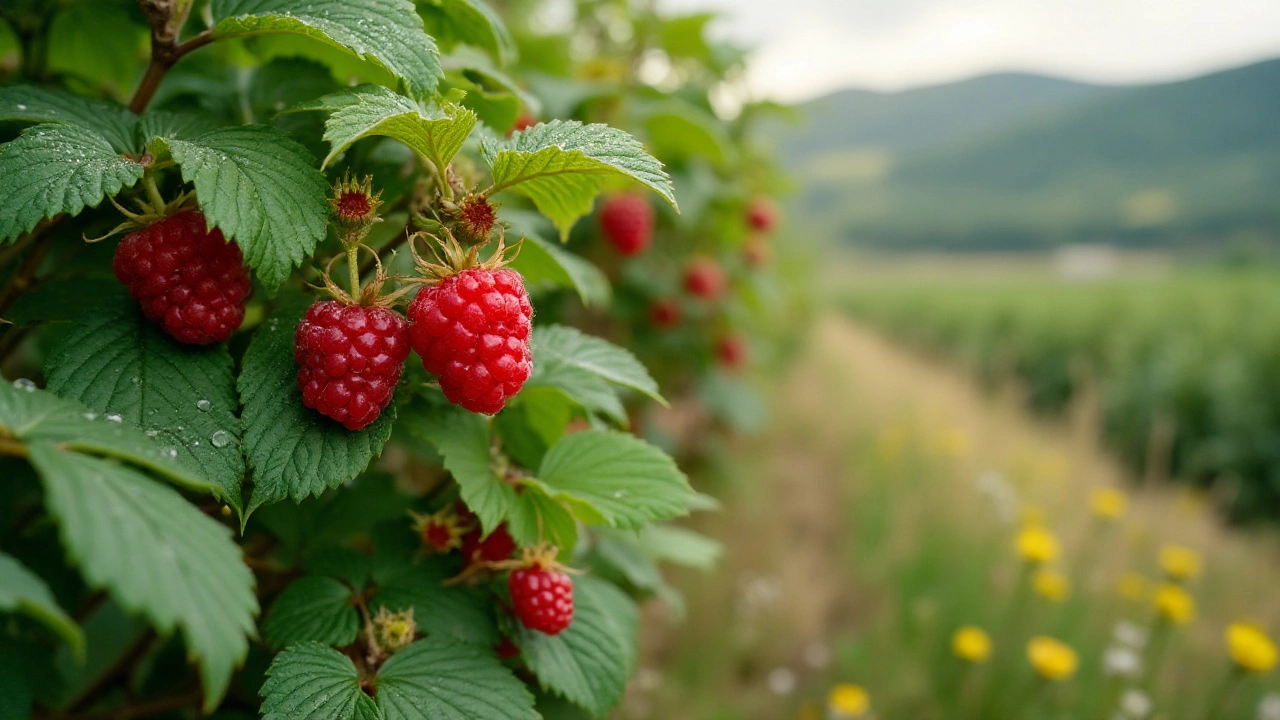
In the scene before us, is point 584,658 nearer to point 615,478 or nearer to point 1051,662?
point 615,478

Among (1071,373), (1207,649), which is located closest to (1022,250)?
(1071,373)

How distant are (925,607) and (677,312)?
1.44 meters

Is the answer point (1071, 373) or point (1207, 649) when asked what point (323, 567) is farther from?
point (1071, 373)

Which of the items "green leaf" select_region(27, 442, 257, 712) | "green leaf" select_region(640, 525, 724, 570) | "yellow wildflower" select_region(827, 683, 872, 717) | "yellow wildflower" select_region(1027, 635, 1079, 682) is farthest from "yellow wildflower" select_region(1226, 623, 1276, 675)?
"green leaf" select_region(27, 442, 257, 712)

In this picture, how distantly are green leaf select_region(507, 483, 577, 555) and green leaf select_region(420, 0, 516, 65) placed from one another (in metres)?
0.58

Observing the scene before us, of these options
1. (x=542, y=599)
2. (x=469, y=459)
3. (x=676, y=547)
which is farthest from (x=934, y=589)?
(x=469, y=459)

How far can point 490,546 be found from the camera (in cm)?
96

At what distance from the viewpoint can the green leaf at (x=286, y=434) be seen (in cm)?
67

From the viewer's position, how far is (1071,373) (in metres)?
8.88

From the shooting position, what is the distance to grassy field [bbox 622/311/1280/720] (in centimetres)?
241

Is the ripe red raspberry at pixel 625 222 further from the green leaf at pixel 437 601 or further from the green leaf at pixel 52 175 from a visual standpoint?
the green leaf at pixel 52 175

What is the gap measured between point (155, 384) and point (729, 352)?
2.55m

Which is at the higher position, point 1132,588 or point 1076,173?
point 1076,173

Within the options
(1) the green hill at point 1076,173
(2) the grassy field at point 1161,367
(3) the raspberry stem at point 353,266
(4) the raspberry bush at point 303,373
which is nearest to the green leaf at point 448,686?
(4) the raspberry bush at point 303,373
